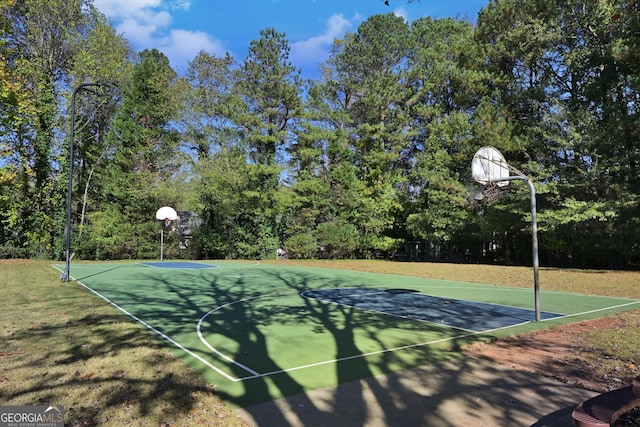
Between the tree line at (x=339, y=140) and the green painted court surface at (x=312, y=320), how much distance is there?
930 cm

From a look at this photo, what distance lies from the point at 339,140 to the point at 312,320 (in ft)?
71.3

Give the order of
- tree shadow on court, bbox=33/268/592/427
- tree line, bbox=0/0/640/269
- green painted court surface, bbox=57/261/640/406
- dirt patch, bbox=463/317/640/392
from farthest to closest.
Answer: tree line, bbox=0/0/640/269
green painted court surface, bbox=57/261/640/406
dirt patch, bbox=463/317/640/392
tree shadow on court, bbox=33/268/592/427

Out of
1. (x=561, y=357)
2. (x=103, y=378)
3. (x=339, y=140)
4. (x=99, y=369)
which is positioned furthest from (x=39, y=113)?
(x=561, y=357)

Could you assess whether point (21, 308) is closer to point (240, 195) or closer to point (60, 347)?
point (60, 347)

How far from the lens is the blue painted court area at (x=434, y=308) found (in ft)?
23.8

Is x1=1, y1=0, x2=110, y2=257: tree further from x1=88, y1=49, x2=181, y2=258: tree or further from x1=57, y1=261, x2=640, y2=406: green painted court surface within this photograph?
x1=57, y1=261, x2=640, y2=406: green painted court surface

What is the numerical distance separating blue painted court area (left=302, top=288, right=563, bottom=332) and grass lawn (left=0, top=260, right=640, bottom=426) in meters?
1.63

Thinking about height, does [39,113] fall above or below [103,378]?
above

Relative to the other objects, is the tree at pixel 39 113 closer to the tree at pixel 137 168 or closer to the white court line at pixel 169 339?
the tree at pixel 137 168

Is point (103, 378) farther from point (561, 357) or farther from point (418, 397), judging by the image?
point (561, 357)

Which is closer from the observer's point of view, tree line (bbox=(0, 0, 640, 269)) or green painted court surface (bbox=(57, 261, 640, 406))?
green painted court surface (bbox=(57, 261, 640, 406))

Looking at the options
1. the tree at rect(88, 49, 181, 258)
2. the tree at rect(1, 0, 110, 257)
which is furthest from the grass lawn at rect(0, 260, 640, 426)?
the tree at rect(88, 49, 181, 258)

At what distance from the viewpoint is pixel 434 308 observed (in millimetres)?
8648

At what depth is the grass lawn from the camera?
3229 millimetres
